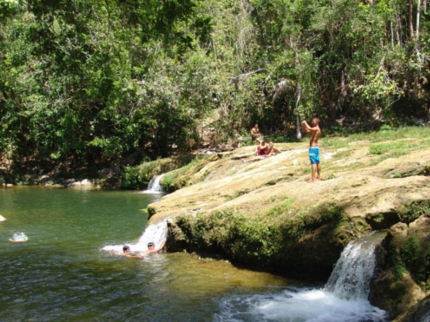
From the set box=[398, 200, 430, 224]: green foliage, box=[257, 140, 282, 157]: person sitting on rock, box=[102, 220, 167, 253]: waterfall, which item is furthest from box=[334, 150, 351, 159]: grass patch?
box=[398, 200, 430, 224]: green foliage

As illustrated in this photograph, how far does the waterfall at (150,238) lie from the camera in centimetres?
1188

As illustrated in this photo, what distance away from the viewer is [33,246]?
12.7m

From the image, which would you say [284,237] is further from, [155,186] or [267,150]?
[155,186]

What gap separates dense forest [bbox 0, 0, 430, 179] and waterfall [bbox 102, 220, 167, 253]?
46.6 feet

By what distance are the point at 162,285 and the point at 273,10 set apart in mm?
22793

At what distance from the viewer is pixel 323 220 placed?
29.0 feet

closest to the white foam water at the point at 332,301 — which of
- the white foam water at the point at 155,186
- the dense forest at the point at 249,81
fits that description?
the white foam water at the point at 155,186

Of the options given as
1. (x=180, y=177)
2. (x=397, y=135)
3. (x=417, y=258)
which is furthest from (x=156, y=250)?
(x=397, y=135)

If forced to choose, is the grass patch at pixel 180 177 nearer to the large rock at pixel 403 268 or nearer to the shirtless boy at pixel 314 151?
the shirtless boy at pixel 314 151

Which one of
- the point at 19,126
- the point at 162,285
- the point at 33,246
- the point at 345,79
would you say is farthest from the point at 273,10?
the point at 162,285

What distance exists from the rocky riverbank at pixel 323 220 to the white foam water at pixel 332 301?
284 millimetres

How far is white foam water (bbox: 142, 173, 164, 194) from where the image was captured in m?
25.4

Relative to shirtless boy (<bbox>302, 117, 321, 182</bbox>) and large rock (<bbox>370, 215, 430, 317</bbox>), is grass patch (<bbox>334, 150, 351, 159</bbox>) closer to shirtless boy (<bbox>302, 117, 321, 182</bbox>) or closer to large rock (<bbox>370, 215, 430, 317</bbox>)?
shirtless boy (<bbox>302, 117, 321, 182</bbox>)

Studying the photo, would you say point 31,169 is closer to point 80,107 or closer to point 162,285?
point 80,107
